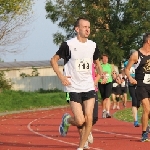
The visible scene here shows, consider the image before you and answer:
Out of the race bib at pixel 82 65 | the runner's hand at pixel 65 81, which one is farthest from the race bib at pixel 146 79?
the runner's hand at pixel 65 81

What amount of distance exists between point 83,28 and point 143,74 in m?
2.61

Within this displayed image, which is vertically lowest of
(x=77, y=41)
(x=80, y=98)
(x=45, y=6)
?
(x=80, y=98)

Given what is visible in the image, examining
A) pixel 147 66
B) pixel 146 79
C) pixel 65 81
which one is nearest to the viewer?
pixel 65 81

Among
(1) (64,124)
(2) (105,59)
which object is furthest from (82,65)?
(2) (105,59)

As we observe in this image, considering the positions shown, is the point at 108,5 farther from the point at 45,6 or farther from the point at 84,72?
the point at 84,72

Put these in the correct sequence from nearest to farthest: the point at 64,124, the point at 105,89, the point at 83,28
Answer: the point at 83,28
the point at 64,124
the point at 105,89

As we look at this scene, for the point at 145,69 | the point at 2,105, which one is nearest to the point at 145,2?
the point at 2,105

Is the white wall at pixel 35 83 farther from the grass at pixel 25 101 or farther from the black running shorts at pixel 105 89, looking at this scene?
the black running shorts at pixel 105 89

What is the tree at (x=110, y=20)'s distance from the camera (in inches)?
2173

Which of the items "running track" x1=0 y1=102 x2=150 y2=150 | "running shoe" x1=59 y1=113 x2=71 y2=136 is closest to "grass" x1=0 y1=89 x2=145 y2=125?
"running track" x1=0 y1=102 x2=150 y2=150

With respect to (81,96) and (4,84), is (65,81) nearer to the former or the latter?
(81,96)

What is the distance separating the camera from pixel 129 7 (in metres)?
55.1

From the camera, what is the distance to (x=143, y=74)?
12406mm

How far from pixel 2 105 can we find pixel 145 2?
24.6 m
